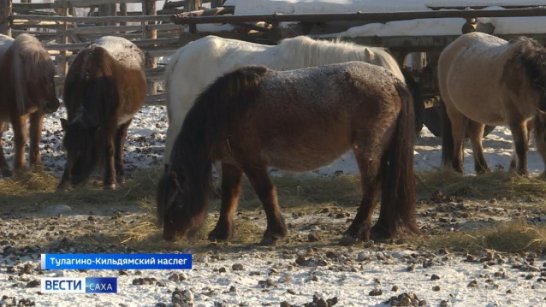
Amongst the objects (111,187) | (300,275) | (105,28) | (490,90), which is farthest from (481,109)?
(105,28)

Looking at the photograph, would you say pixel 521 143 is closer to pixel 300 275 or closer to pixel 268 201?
pixel 268 201

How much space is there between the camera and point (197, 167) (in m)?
7.90

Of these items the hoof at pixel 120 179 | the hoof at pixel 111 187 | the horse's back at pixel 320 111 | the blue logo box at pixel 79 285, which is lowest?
the hoof at pixel 120 179

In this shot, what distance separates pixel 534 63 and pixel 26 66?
567cm

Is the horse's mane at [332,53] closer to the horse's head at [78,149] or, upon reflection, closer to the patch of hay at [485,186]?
the patch of hay at [485,186]

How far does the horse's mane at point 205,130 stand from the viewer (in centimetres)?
789

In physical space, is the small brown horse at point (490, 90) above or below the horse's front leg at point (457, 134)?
above

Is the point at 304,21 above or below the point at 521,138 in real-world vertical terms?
above

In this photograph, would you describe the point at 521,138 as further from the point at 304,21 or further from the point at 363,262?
the point at 363,262

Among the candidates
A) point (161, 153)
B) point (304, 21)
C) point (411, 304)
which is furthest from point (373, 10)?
point (411, 304)

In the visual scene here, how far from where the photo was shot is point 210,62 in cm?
1174

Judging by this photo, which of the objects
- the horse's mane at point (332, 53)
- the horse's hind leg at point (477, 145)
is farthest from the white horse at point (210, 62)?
the horse's hind leg at point (477, 145)

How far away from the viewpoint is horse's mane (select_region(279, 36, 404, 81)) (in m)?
10.3

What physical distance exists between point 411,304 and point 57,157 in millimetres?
8751
